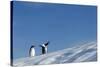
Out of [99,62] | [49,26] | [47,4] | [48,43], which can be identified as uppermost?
[47,4]

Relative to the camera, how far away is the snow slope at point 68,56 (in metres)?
2.26

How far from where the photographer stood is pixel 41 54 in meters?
2.30

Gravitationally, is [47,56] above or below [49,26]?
below

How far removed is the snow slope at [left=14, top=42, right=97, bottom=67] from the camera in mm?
2264

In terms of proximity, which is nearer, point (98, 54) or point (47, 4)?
point (47, 4)

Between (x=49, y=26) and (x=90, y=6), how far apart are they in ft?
1.58

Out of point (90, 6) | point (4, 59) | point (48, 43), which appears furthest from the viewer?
point (90, 6)

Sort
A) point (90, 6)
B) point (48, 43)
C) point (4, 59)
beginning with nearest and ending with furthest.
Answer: point (4, 59) < point (48, 43) < point (90, 6)

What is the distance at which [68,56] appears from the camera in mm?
2389

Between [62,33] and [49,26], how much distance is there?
15cm

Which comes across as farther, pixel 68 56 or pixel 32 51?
Result: pixel 68 56

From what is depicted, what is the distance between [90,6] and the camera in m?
2.49

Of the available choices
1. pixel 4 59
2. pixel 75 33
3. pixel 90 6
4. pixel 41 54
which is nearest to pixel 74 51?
pixel 75 33

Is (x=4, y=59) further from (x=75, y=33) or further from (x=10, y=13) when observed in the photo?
(x=75, y=33)
